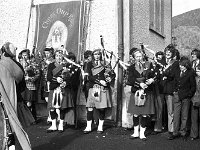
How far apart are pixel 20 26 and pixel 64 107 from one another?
3540 mm

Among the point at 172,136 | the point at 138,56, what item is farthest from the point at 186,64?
the point at 172,136

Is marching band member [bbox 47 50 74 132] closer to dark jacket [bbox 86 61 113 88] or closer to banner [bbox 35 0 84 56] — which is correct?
dark jacket [bbox 86 61 113 88]

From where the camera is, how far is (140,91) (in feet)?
24.6

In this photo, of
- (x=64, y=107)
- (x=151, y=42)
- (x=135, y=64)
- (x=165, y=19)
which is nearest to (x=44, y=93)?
(x=64, y=107)

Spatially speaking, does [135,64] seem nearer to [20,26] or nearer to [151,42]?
[151,42]

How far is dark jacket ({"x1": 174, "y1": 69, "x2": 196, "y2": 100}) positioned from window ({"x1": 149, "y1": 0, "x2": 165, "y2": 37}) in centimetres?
332

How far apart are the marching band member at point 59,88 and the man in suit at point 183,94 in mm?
2516

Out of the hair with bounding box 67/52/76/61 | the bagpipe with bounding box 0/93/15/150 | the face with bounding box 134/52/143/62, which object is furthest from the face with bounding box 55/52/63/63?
the bagpipe with bounding box 0/93/15/150

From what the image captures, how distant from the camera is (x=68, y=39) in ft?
31.7

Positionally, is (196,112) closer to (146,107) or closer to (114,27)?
(146,107)

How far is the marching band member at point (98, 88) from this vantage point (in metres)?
8.09

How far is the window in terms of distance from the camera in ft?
36.3

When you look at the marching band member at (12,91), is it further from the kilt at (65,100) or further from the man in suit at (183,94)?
the man in suit at (183,94)

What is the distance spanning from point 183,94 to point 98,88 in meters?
1.99
